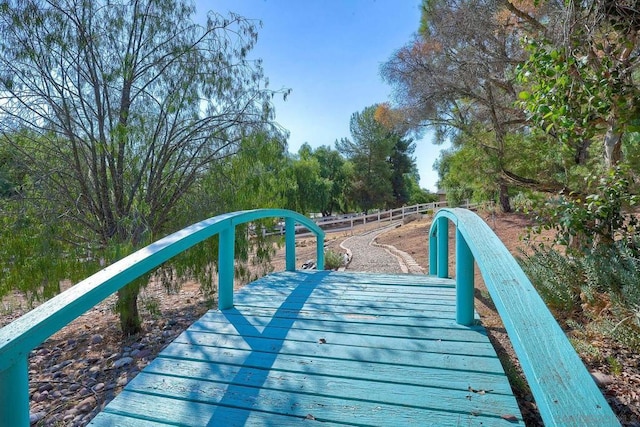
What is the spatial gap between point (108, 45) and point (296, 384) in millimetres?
4382

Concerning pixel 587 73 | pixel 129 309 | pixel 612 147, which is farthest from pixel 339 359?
pixel 612 147

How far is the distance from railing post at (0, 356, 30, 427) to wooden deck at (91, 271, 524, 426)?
1.83 ft

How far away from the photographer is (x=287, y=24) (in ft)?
17.8

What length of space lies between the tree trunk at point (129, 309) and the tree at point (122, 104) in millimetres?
15

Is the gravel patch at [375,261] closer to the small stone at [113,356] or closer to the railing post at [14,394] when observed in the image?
the small stone at [113,356]

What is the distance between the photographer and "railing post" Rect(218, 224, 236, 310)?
2.61 metres

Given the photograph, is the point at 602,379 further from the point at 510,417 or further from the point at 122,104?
the point at 122,104

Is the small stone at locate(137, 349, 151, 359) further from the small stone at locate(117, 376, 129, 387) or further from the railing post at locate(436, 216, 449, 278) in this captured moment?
the railing post at locate(436, 216, 449, 278)

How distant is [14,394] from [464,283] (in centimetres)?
213

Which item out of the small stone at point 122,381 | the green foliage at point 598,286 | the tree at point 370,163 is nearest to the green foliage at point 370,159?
the tree at point 370,163

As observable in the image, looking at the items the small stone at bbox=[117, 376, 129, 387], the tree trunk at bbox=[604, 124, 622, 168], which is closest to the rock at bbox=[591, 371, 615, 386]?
the tree trunk at bbox=[604, 124, 622, 168]

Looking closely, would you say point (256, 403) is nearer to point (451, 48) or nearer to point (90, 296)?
point (90, 296)

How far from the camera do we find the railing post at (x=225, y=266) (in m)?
2.61

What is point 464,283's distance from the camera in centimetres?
220
